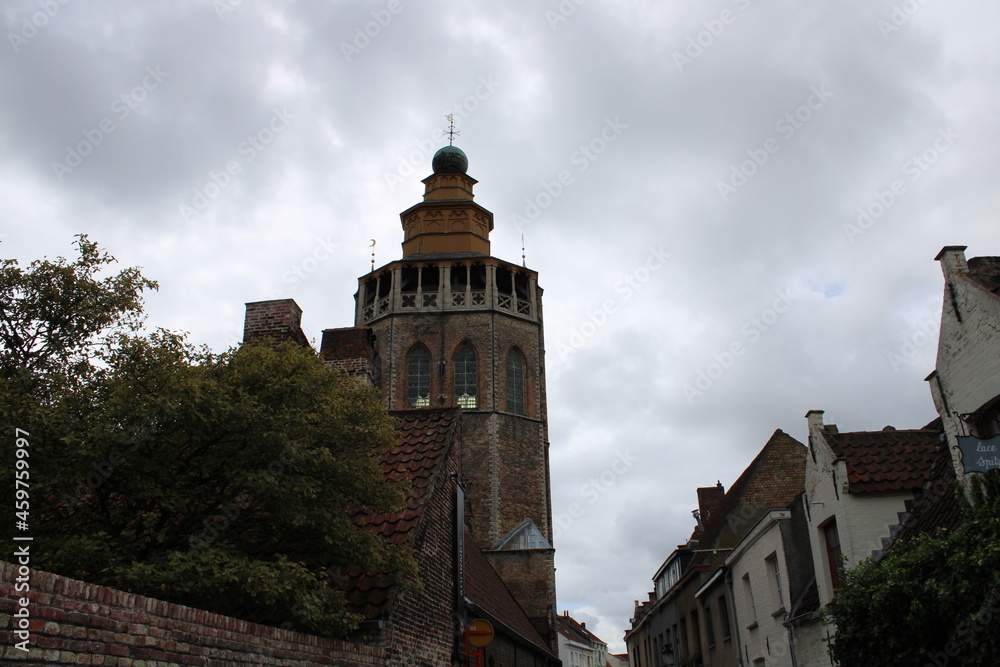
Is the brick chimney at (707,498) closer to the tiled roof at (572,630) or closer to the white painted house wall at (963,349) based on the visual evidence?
the white painted house wall at (963,349)

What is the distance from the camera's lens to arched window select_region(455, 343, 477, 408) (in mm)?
41875

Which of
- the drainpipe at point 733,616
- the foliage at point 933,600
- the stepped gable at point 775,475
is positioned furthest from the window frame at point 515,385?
the foliage at point 933,600

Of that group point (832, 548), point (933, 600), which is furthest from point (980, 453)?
point (832, 548)

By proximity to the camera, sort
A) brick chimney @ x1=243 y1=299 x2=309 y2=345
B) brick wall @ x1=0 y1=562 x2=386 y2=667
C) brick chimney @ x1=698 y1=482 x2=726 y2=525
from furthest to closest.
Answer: brick chimney @ x1=698 y1=482 x2=726 y2=525
brick chimney @ x1=243 y1=299 x2=309 y2=345
brick wall @ x1=0 y1=562 x2=386 y2=667

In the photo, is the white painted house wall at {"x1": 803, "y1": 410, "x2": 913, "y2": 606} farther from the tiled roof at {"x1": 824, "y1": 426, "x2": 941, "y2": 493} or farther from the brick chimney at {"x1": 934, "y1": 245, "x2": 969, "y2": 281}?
the brick chimney at {"x1": 934, "y1": 245, "x2": 969, "y2": 281}

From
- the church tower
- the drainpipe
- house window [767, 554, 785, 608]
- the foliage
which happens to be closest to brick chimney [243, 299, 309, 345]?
the foliage

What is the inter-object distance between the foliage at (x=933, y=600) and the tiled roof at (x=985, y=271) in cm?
250

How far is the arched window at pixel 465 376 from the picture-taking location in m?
41.9

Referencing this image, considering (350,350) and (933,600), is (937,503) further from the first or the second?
(350,350)

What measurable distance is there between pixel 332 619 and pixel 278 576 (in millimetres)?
1086

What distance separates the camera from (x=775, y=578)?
54.9ft

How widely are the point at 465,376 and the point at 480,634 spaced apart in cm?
3166

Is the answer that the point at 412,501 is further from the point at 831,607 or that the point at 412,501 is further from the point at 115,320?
the point at 831,607

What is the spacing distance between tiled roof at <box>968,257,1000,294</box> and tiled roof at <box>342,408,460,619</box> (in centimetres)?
725
